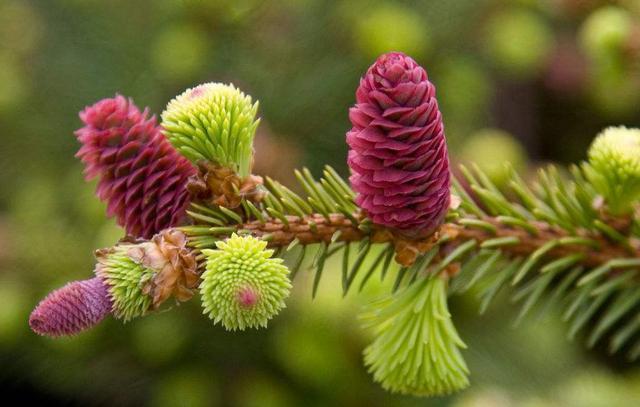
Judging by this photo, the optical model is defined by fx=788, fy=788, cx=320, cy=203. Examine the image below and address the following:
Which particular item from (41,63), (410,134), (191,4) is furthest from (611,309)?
(41,63)

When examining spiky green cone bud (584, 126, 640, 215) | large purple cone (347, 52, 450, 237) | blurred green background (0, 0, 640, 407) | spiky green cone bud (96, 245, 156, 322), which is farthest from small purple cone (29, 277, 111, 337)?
blurred green background (0, 0, 640, 407)

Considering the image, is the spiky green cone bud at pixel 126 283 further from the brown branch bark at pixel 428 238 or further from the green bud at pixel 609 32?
the green bud at pixel 609 32

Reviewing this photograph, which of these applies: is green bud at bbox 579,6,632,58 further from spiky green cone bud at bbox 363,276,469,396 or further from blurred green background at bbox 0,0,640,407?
spiky green cone bud at bbox 363,276,469,396

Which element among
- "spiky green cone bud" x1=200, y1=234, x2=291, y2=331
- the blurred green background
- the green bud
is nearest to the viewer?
"spiky green cone bud" x1=200, y1=234, x2=291, y2=331

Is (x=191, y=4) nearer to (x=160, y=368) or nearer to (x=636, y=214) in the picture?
(x=160, y=368)

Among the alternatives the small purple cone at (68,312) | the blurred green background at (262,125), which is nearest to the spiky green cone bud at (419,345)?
the small purple cone at (68,312)

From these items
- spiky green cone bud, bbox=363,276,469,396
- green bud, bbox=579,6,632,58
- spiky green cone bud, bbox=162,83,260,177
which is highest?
green bud, bbox=579,6,632,58
